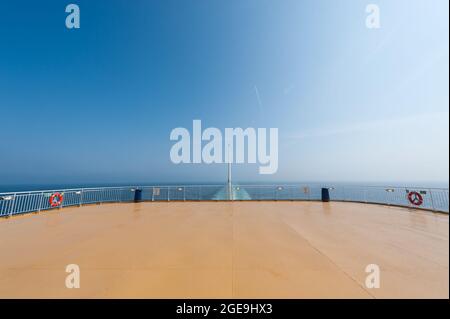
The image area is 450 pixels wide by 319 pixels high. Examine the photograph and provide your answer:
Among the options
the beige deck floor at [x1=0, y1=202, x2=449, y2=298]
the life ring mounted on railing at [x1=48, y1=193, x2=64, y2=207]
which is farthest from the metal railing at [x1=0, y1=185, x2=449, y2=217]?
the beige deck floor at [x1=0, y1=202, x2=449, y2=298]

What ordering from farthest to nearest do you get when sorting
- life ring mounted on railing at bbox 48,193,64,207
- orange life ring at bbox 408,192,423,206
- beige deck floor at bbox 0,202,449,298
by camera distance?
life ring mounted on railing at bbox 48,193,64,207
orange life ring at bbox 408,192,423,206
beige deck floor at bbox 0,202,449,298

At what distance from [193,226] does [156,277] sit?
2.58 metres

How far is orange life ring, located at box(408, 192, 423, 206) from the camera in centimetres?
754

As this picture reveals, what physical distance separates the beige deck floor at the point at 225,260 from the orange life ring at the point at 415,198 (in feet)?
12.4

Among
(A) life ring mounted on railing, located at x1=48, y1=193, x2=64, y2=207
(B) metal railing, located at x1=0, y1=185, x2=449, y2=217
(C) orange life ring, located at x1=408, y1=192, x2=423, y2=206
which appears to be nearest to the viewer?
(B) metal railing, located at x1=0, y1=185, x2=449, y2=217

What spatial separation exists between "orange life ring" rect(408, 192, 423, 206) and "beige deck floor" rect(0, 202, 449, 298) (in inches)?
149

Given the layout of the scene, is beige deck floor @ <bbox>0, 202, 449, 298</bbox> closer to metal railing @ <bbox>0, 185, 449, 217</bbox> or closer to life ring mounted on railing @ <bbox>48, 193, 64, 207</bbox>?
metal railing @ <bbox>0, 185, 449, 217</bbox>

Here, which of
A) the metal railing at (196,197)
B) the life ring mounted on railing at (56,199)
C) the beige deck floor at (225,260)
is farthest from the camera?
the life ring mounted on railing at (56,199)

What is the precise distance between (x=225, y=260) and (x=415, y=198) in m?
9.68

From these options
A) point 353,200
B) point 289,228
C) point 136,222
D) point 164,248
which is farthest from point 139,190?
point 353,200

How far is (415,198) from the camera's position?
766 centimetres

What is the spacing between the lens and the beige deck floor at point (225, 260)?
2.10m

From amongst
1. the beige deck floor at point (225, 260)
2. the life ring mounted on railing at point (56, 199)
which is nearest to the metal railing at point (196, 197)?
the life ring mounted on railing at point (56, 199)

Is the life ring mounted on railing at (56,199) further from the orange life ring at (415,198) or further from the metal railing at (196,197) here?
the orange life ring at (415,198)
